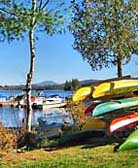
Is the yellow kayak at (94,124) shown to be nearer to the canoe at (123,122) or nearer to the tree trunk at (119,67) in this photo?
the canoe at (123,122)

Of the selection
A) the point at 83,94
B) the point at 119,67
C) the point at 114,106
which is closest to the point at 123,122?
the point at 114,106

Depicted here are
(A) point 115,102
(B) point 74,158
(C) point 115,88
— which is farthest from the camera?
(C) point 115,88

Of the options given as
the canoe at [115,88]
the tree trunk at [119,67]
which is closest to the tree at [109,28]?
the tree trunk at [119,67]

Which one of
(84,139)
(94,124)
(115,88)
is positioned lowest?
(84,139)

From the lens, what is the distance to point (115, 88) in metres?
15.6

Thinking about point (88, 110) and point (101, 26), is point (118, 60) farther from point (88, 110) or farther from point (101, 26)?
point (88, 110)

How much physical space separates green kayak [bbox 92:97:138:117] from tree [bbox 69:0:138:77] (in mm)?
9884

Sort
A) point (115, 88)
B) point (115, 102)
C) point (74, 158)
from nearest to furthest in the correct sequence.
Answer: point (74, 158), point (115, 102), point (115, 88)

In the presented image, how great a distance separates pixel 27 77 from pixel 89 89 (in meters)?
2.37

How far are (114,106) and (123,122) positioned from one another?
684 millimetres

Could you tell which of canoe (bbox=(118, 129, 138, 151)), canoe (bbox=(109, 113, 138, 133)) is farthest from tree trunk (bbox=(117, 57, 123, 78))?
canoe (bbox=(118, 129, 138, 151))

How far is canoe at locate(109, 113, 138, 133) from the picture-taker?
13.4 meters

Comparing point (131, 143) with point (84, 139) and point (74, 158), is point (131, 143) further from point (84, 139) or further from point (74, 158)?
point (84, 139)

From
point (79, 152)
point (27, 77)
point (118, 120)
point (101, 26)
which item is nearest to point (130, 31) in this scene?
point (101, 26)
